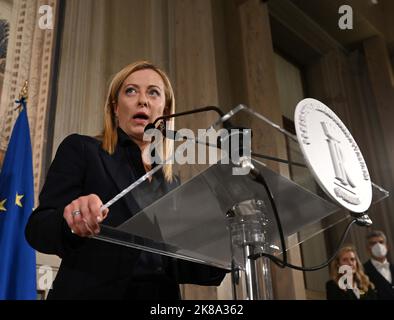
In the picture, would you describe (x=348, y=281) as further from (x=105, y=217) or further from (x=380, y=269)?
(x=105, y=217)

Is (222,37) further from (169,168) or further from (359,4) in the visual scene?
(169,168)

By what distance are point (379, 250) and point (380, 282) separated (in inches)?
10.6

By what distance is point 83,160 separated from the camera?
3.90ft

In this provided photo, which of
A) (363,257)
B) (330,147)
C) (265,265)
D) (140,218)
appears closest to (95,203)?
(140,218)

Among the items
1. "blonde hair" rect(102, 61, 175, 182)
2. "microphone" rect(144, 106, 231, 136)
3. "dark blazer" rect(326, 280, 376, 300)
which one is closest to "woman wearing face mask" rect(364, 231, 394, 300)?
"dark blazer" rect(326, 280, 376, 300)

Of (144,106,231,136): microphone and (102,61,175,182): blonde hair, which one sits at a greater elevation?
(102,61,175,182): blonde hair

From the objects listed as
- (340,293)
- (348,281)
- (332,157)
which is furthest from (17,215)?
(348,281)

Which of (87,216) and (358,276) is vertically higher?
(358,276)

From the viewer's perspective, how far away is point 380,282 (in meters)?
4.02

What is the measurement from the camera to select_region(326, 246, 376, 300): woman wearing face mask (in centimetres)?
372

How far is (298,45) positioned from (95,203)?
6385 mm

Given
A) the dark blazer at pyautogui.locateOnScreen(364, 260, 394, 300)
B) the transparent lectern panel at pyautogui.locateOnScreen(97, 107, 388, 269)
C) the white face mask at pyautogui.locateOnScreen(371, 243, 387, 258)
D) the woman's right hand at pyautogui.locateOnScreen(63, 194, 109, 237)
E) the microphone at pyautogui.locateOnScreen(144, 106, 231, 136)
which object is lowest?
the woman's right hand at pyautogui.locateOnScreen(63, 194, 109, 237)

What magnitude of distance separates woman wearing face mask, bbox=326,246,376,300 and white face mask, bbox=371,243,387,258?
0.25 meters

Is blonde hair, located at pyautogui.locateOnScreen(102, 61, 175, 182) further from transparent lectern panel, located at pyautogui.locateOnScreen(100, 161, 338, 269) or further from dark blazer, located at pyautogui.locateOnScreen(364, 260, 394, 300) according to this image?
dark blazer, located at pyautogui.locateOnScreen(364, 260, 394, 300)
